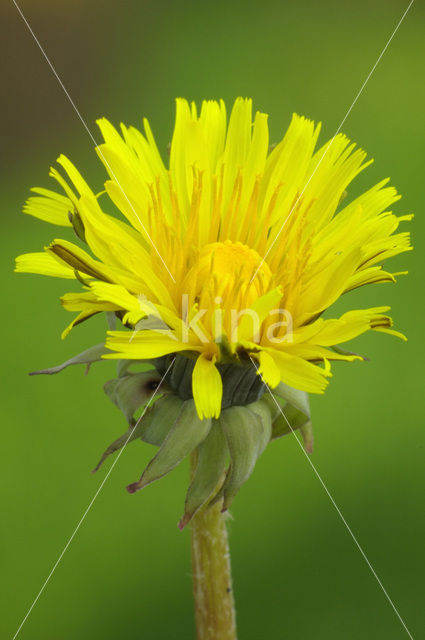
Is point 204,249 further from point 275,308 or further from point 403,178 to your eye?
point 403,178

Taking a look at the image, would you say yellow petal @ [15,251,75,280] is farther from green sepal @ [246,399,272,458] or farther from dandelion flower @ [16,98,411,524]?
green sepal @ [246,399,272,458]

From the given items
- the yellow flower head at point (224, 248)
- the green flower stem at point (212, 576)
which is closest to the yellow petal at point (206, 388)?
the yellow flower head at point (224, 248)

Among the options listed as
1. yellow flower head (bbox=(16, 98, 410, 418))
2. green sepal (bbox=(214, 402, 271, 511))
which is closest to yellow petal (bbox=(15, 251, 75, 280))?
yellow flower head (bbox=(16, 98, 410, 418))

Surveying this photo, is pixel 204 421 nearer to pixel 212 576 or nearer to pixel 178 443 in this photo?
pixel 178 443

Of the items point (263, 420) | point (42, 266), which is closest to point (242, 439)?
point (263, 420)

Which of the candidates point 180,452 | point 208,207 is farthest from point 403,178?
point 180,452

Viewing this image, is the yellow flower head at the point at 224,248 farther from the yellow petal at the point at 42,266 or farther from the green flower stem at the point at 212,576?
the green flower stem at the point at 212,576
